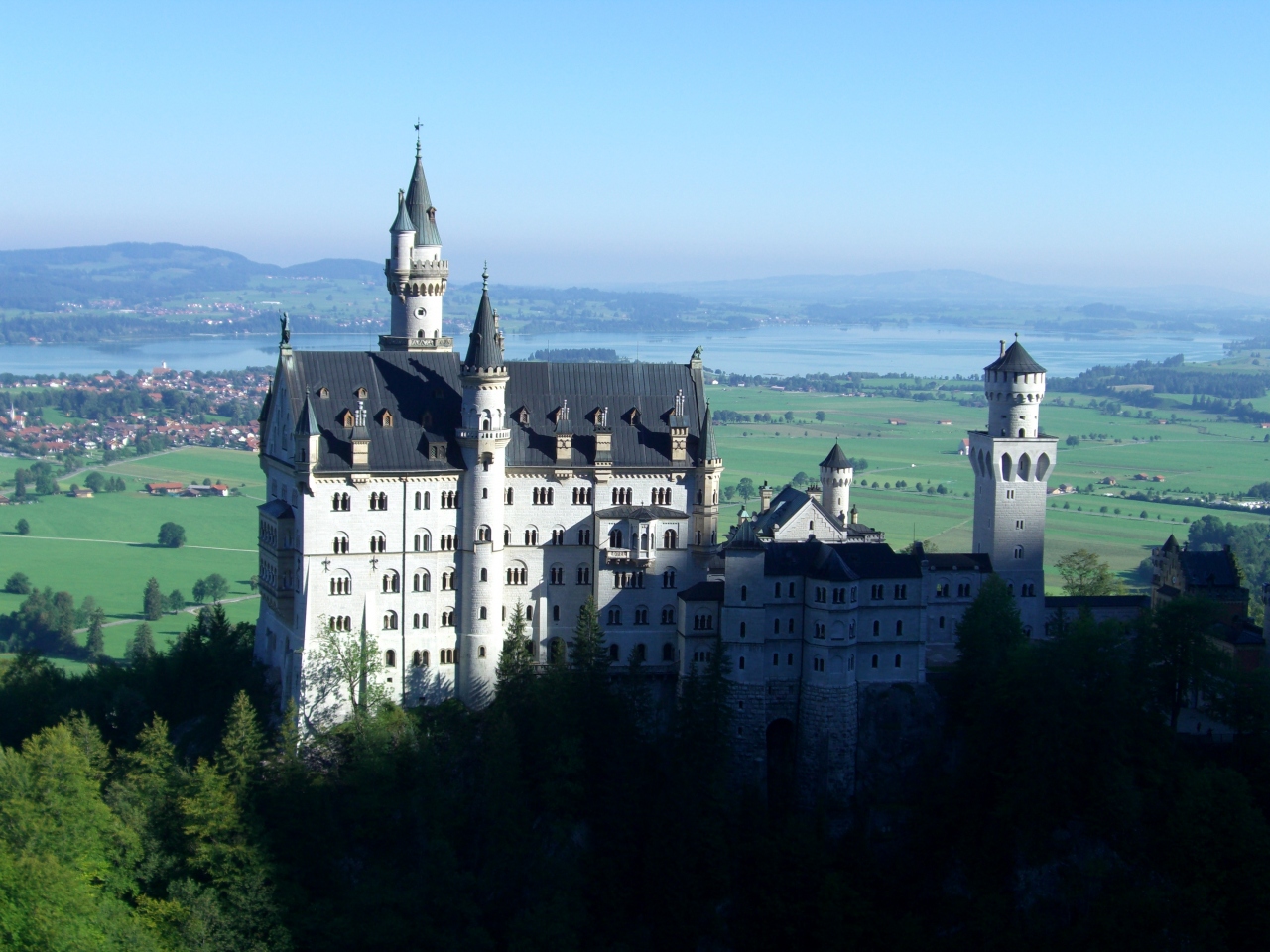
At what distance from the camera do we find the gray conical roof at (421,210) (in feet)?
284

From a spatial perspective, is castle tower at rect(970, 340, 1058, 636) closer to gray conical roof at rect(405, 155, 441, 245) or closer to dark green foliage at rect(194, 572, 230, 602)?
gray conical roof at rect(405, 155, 441, 245)

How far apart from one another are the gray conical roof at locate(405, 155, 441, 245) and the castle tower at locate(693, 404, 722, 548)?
19.9 metres

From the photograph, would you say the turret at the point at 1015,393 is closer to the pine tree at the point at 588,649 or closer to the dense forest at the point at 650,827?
the dense forest at the point at 650,827

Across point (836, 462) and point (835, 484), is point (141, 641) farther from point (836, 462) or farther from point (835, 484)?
point (836, 462)

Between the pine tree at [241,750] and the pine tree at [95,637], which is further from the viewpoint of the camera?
the pine tree at [95,637]

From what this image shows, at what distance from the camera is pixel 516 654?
75.7 m

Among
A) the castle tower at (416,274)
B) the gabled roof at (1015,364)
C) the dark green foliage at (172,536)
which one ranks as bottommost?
the dark green foliage at (172,536)

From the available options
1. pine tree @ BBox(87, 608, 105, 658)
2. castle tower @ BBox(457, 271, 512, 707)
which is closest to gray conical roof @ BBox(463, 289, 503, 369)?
castle tower @ BBox(457, 271, 512, 707)

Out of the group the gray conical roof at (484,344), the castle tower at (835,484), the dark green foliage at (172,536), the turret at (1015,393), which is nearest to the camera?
the gray conical roof at (484,344)

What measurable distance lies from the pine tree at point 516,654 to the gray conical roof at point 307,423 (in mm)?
13400

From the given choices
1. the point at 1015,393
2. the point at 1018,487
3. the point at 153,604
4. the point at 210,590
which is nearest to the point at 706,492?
the point at 1018,487

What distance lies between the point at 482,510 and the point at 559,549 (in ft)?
15.4

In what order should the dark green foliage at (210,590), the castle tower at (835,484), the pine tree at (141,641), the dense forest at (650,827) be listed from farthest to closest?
the dark green foliage at (210,590), the pine tree at (141,641), the castle tower at (835,484), the dense forest at (650,827)

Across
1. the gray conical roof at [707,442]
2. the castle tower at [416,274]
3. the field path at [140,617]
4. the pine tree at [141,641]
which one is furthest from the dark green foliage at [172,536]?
the gray conical roof at [707,442]
